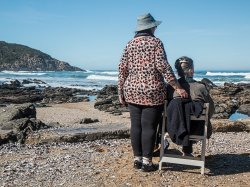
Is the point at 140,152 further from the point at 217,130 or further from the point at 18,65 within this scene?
the point at 18,65

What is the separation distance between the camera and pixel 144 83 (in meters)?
6.21

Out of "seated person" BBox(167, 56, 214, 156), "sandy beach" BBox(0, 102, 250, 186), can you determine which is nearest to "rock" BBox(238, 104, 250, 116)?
"sandy beach" BBox(0, 102, 250, 186)

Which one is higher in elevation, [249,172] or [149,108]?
[149,108]

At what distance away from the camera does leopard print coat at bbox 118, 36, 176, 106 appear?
612 cm

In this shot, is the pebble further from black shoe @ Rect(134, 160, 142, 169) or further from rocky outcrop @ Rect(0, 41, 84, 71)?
rocky outcrop @ Rect(0, 41, 84, 71)

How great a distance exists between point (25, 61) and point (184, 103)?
132 metres

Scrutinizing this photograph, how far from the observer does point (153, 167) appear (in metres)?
6.51

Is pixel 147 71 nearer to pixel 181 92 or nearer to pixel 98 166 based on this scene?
pixel 181 92

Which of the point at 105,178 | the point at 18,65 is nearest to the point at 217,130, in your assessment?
the point at 105,178

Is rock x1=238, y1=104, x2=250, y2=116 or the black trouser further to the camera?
rock x1=238, y1=104, x2=250, y2=116

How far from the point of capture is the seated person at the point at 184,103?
629 centimetres

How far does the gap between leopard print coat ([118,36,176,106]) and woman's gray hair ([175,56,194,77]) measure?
31 centimetres

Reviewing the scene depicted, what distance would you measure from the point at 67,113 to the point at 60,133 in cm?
1281

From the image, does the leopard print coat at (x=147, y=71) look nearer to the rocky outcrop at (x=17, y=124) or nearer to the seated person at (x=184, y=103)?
the seated person at (x=184, y=103)
